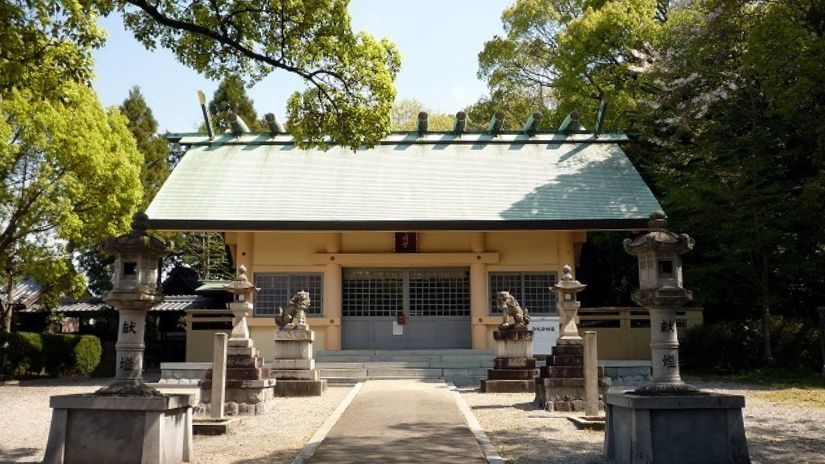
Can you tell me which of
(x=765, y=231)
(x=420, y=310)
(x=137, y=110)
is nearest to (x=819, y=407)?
(x=765, y=231)

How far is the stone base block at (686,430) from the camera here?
696 centimetres

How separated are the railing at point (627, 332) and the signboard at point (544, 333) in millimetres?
1778

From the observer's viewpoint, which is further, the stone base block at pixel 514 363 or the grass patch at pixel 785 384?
the stone base block at pixel 514 363

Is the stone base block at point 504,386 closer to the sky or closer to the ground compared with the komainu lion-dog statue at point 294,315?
closer to the ground

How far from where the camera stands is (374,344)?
67.9 feet

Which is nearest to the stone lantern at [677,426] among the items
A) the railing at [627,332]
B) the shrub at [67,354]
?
the railing at [627,332]

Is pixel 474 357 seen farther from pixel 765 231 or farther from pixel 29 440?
pixel 29 440

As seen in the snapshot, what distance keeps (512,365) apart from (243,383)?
236 inches

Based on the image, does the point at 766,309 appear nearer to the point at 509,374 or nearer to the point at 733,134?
the point at 733,134

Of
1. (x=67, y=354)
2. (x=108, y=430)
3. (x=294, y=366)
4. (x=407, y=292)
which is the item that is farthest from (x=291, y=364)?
(x=67, y=354)

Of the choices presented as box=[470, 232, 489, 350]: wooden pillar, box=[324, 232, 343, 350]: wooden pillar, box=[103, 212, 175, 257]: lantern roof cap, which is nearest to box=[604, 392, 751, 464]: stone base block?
box=[103, 212, 175, 257]: lantern roof cap

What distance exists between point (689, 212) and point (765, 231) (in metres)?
2.28

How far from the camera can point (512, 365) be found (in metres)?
15.5

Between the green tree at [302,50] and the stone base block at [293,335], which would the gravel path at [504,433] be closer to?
the stone base block at [293,335]
